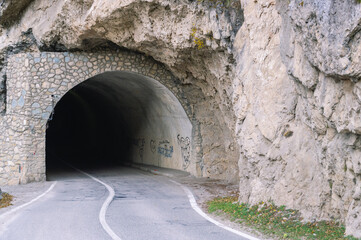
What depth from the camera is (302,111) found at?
8016mm

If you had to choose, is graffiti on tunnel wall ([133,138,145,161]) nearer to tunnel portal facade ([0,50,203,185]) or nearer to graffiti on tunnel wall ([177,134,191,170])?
tunnel portal facade ([0,50,203,185])

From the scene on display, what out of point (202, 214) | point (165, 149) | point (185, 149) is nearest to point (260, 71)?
point (202, 214)

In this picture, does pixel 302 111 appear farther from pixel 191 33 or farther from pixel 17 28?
pixel 17 28

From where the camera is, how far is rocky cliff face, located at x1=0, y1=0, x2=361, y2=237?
243 inches

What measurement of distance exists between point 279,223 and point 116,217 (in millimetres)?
3554

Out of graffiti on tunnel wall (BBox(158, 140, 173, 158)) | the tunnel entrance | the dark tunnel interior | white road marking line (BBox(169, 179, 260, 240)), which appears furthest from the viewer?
the dark tunnel interior

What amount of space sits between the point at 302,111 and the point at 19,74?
12.1m

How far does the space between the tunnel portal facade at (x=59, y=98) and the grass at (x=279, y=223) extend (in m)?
8.07

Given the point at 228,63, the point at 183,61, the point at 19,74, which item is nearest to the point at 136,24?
the point at 183,61

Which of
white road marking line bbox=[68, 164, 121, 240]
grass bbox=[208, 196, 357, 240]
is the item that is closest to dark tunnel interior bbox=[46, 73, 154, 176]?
white road marking line bbox=[68, 164, 121, 240]

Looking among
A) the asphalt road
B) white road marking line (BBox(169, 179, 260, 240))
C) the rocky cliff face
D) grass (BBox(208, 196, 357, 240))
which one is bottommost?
the asphalt road

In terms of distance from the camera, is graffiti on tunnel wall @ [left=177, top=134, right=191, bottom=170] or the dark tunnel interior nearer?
graffiti on tunnel wall @ [left=177, top=134, right=191, bottom=170]

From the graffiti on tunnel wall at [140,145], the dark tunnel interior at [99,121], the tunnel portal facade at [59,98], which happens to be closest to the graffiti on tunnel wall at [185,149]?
the tunnel portal facade at [59,98]

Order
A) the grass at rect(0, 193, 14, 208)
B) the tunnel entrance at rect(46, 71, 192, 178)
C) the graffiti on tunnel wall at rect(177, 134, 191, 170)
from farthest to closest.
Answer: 1. the tunnel entrance at rect(46, 71, 192, 178)
2. the graffiti on tunnel wall at rect(177, 134, 191, 170)
3. the grass at rect(0, 193, 14, 208)
